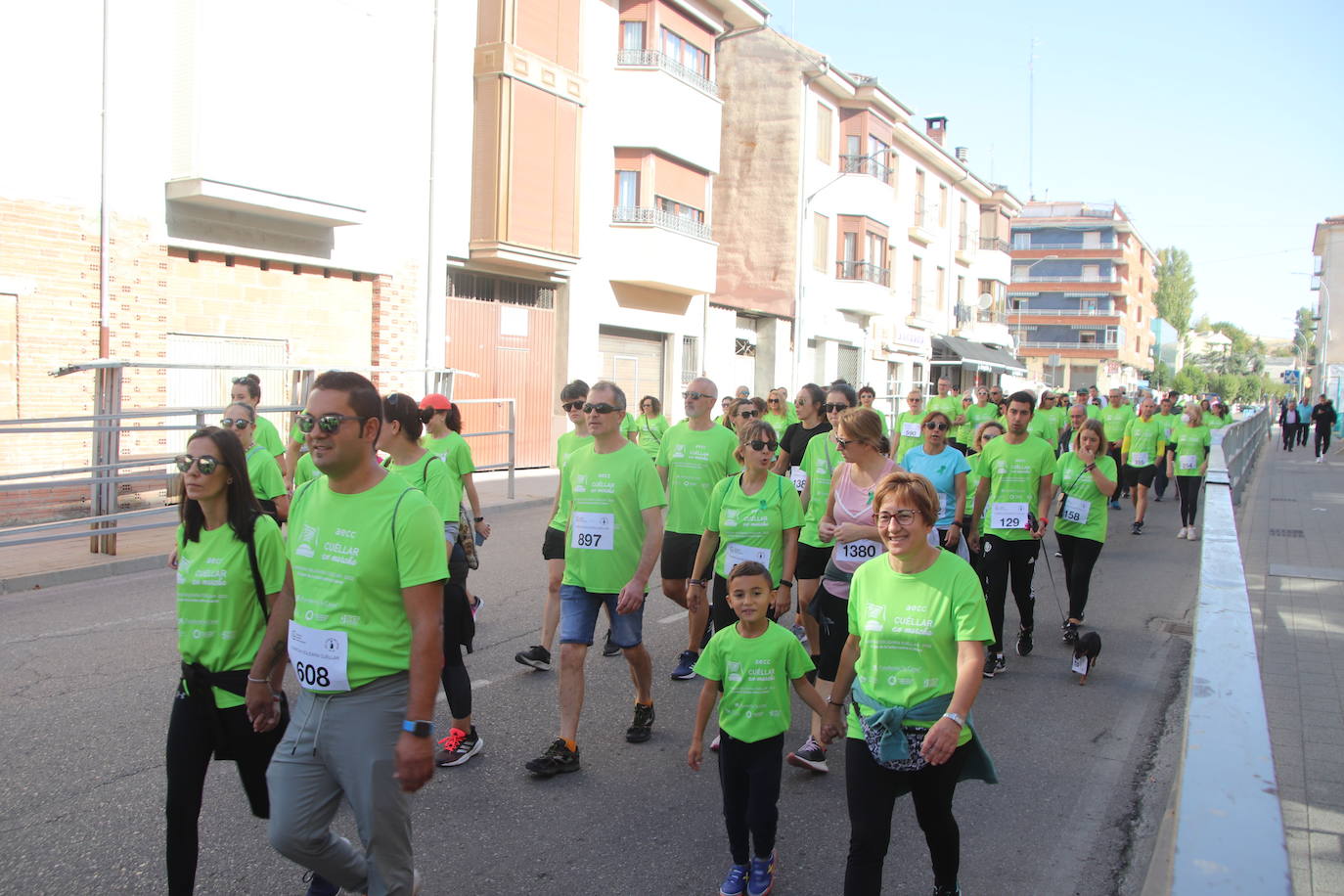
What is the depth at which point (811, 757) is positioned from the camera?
5.04 m

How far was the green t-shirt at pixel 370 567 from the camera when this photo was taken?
9.64 ft

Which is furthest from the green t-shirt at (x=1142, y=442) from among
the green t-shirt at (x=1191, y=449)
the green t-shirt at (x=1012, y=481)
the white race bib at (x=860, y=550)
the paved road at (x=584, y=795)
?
the white race bib at (x=860, y=550)

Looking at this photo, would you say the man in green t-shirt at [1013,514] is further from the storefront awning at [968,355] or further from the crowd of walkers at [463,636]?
the storefront awning at [968,355]

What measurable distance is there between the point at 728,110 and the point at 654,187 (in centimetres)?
1025

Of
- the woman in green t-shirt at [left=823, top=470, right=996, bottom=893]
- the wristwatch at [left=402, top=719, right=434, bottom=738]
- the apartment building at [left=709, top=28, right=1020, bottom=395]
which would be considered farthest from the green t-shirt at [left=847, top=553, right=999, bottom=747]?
the apartment building at [left=709, top=28, right=1020, bottom=395]

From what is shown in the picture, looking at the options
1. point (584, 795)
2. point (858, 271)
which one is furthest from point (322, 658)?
point (858, 271)

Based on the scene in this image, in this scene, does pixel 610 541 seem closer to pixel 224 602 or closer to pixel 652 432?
pixel 224 602

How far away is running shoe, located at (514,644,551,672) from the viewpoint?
6641 millimetres

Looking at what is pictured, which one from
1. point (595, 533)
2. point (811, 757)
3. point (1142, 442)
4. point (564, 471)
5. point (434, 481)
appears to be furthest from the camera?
point (1142, 442)

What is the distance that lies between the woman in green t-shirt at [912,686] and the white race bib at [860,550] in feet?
5.85

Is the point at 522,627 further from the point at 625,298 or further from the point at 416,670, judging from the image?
the point at 625,298

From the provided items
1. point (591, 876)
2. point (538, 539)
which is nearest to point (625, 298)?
point (538, 539)

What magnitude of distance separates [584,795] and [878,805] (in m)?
1.77

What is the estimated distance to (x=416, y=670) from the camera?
295 centimetres
